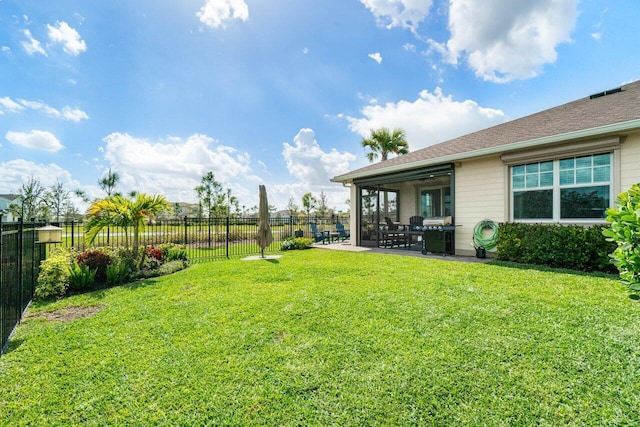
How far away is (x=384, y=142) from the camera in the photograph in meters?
20.2

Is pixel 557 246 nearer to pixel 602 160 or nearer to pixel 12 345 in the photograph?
pixel 602 160

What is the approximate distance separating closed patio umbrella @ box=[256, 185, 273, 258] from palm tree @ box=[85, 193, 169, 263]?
333 centimetres

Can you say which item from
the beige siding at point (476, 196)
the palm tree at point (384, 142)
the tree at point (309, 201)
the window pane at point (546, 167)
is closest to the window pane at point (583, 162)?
the window pane at point (546, 167)

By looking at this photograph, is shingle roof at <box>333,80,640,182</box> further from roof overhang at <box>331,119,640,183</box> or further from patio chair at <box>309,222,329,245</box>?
patio chair at <box>309,222,329,245</box>

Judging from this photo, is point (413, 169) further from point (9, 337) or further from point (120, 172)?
point (120, 172)

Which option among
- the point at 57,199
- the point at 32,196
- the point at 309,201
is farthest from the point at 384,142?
the point at 57,199

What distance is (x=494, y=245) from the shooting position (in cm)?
754

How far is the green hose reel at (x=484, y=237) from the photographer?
24.9ft

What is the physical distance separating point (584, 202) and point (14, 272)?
432 inches

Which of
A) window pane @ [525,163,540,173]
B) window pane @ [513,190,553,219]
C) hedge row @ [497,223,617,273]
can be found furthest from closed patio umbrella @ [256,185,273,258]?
window pane @ [525,163,540,173]

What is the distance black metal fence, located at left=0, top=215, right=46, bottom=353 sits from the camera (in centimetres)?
307

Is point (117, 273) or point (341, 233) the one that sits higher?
point (341, 233)

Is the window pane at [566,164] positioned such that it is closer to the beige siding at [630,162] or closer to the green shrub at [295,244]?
the beige siding at [630,162]

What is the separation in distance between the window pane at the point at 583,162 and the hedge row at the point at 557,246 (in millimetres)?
1542
